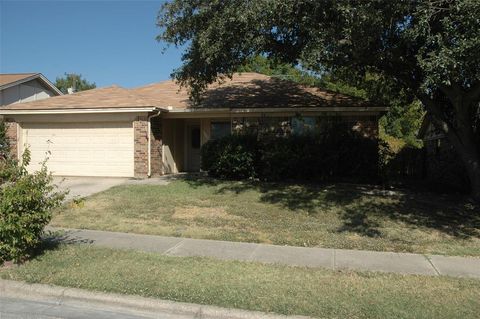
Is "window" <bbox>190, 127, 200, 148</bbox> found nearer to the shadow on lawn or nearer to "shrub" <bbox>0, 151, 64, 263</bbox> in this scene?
the shadow on lawn

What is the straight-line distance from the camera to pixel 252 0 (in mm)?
10633

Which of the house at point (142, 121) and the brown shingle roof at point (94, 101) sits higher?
the brown shingle roof at point (94, 101)

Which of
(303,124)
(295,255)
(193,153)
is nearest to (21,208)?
(295,255)

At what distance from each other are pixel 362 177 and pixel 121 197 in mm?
8044

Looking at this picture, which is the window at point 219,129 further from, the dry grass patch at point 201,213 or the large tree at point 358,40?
the dry grass patch at point 201,213

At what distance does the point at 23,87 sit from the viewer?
29.3 meters

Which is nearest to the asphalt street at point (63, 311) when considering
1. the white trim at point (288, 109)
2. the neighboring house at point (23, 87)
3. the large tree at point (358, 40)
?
the large tree at point (358, 40)

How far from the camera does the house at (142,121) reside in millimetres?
17016

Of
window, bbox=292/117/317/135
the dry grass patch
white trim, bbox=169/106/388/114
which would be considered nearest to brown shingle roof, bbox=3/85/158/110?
white trim, bbox=169/106/388/114

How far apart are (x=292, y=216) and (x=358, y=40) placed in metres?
4.00

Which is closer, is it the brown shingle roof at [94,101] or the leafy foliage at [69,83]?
the brown shingle roof at [94,101]

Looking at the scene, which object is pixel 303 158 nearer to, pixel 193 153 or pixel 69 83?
pixel 193 153

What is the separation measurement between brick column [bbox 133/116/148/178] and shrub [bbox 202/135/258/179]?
236cm

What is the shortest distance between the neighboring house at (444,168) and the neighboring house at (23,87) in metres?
22.8
